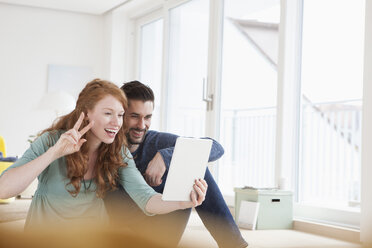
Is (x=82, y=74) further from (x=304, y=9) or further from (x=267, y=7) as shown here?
(x=304, y=9)

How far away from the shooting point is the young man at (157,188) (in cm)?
201

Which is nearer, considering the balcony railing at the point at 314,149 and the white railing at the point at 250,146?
the balcony railing at the point at 314,149

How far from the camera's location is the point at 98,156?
69.6 inches

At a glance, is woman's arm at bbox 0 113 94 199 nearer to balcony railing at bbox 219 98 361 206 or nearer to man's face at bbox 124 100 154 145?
man's face at bbox 124 100 154 145

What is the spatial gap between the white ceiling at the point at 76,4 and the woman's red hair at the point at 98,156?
451 centimetres

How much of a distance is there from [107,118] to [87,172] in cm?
21

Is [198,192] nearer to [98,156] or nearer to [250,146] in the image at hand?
[98,156]

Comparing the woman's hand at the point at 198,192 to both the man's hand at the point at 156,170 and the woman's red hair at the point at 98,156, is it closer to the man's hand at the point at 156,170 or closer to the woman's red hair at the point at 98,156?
the woman's red hair at the point at 98,156

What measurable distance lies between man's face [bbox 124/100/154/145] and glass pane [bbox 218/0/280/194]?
2182 millimetres

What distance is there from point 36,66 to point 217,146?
4.77 meters

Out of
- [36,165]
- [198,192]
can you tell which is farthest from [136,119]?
[198,192]

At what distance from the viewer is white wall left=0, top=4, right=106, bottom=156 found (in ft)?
21.0

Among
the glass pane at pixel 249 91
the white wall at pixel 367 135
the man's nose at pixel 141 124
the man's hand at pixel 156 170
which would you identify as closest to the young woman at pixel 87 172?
the man's hand at pixel 156 170

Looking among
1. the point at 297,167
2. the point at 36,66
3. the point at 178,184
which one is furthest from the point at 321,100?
the point at 178,184
